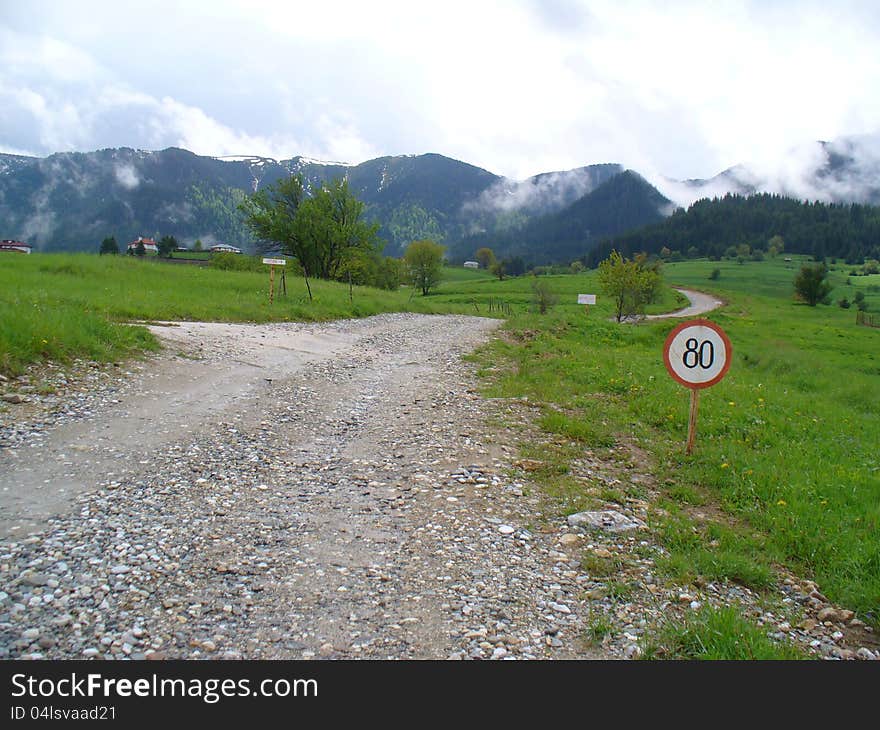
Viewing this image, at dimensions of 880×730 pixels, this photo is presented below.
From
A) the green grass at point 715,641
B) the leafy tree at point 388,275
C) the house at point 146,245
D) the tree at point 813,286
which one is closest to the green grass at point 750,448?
the green grass at point 715,641

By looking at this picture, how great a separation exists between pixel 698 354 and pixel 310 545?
7161 millimetres

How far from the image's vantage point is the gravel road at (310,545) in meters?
4.12

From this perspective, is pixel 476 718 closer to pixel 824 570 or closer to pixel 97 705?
pixel 97 705

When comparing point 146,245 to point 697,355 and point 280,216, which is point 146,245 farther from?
point 697,355

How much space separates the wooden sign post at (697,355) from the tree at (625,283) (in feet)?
167

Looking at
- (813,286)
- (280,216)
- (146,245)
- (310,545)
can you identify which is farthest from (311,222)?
(146,245)

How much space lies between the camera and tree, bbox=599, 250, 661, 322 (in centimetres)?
5853

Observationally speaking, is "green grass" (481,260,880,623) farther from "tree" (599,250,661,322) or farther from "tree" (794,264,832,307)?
"tree" (794,264,832,307)

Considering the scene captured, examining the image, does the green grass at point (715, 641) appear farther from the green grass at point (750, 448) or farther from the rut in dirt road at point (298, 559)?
the green grass at point (750, 448)

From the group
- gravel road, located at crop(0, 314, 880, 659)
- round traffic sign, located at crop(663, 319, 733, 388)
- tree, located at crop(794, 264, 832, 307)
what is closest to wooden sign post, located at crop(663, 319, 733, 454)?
round traffic sign, located at crop(663, 319, 733, 388)

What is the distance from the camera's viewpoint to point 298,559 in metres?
5.23

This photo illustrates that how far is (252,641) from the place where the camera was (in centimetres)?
397

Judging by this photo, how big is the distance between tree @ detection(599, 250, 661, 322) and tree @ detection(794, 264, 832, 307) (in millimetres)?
68715

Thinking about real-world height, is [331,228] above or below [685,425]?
above
